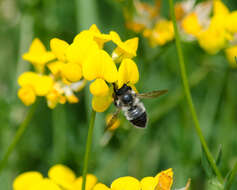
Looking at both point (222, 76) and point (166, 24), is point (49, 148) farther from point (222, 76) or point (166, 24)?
point (222, 76)

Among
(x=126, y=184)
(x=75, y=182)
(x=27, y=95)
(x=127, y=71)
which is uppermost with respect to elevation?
(x=127, y=71)

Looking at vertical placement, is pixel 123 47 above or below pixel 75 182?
above

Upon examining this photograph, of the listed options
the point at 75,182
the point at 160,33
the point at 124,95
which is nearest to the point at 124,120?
the point at 160,33

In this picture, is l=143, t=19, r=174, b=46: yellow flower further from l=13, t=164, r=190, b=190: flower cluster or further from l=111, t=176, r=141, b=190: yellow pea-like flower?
l=111, t=176, r=141, b=190: yellow pea-like flower

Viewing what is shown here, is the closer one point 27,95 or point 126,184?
point 126,184

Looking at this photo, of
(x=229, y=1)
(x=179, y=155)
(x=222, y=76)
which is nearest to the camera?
(x=179, y=155)

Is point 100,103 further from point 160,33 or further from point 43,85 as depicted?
point 160,33

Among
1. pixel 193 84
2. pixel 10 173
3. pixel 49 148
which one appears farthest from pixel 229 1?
pixel 10 173

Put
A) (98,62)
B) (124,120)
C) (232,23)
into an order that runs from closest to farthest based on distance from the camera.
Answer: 1. (98,62)
2. (232,23)
3. (124,120)
